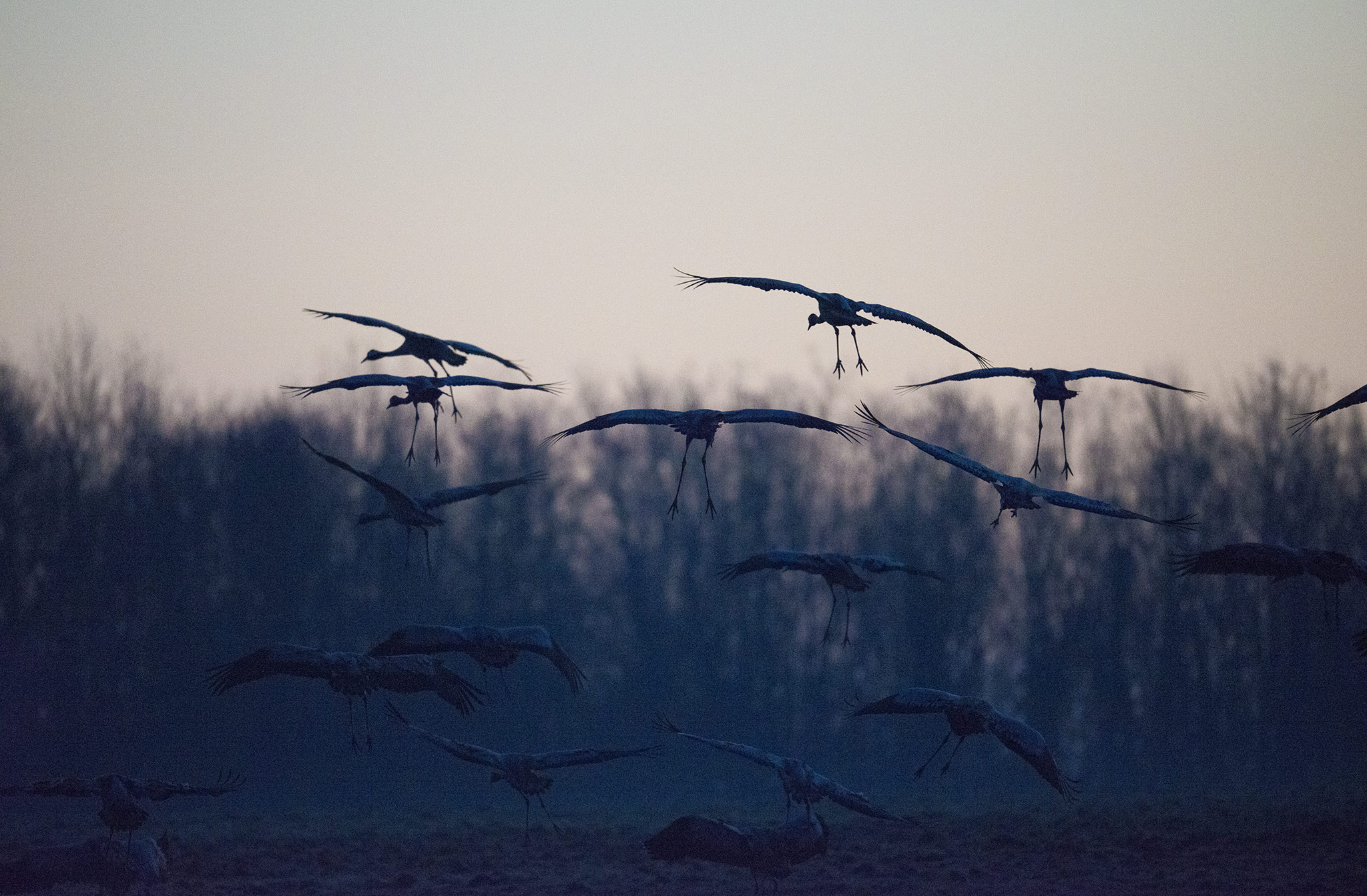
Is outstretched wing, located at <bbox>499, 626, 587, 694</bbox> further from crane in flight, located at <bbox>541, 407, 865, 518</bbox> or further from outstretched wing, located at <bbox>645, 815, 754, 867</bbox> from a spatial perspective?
outstretched wing, located at <bbox>645, 815, 754, 867</bbox>

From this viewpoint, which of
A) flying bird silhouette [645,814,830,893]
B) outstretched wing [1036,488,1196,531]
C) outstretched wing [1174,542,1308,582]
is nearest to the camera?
outstretched wing [1036,488,1196,531]

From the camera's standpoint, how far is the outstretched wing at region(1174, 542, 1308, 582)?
45.1 ft

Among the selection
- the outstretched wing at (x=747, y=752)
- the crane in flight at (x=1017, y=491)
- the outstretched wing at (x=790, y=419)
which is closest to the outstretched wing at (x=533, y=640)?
the outstretched wing at (x=747, y=752)

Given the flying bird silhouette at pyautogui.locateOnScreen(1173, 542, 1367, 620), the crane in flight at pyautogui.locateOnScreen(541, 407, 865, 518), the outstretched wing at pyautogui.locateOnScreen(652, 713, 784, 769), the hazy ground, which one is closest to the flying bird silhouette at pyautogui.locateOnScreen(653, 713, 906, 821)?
the outstretched wing at pyautogui.locateOnScreen(652, 713, 784, 769)

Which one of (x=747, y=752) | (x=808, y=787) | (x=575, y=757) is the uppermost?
(x=747, y=752)

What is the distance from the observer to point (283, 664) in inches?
521

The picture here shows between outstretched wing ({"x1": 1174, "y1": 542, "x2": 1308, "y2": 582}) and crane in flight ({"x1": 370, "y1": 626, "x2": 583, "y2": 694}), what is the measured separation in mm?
6046

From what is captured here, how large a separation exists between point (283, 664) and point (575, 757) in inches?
125

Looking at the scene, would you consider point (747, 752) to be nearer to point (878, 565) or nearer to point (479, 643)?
point (878, 565)

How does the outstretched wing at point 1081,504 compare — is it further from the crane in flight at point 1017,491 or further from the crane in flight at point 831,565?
the crane in flight at point 831,565

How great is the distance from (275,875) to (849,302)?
42.2 feet

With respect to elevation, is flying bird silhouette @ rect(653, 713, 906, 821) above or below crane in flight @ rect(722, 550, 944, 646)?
below

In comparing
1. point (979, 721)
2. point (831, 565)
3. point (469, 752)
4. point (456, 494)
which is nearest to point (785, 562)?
point (831, 565)

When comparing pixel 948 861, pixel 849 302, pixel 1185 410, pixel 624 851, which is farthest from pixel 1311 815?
pixel 849 302
